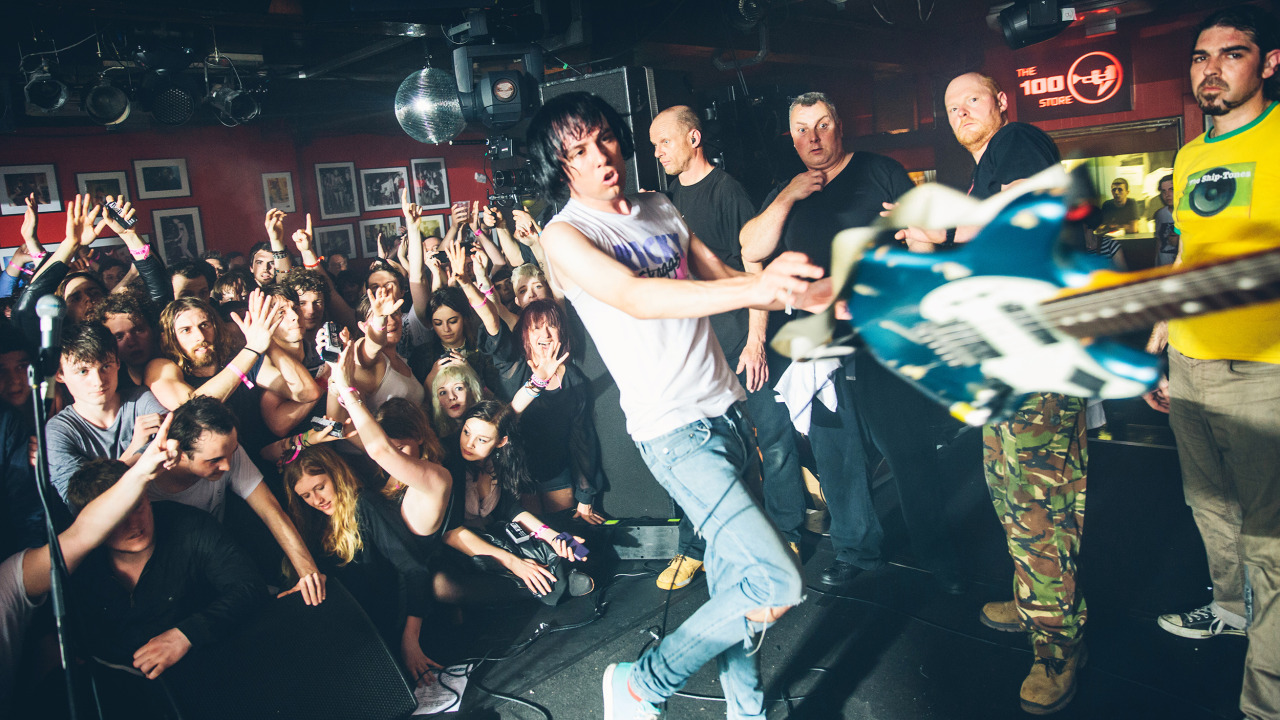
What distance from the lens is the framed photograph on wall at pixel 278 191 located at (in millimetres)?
9016

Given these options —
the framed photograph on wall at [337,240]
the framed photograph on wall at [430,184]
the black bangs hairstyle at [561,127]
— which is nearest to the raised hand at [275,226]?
the black bangs hairstyle at [561,127]

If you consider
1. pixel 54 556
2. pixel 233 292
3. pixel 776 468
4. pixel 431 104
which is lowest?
pixel 776 468

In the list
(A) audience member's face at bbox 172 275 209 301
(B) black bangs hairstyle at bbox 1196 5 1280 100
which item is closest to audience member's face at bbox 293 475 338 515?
(A) audience member's face at bbox 172 275 209 301

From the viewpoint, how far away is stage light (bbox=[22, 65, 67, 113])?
16.2ft

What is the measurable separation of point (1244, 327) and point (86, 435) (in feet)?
11.0

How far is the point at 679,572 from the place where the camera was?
9.82 feet

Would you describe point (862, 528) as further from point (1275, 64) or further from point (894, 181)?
point (1275, 64)

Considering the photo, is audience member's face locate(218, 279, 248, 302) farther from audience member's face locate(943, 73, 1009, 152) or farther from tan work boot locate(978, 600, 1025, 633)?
tan work boot locate(978, 600, 1025, 633)

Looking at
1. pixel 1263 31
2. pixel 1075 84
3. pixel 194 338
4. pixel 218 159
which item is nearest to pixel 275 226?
pixel 194 338

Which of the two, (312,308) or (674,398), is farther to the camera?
(312,308)

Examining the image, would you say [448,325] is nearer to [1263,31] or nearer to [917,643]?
[917,643]

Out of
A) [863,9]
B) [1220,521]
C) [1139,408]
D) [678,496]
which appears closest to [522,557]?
[678,496]

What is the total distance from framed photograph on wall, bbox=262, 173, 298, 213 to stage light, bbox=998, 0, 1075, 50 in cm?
818

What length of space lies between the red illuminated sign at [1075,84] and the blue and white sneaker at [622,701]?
8.78 metres
